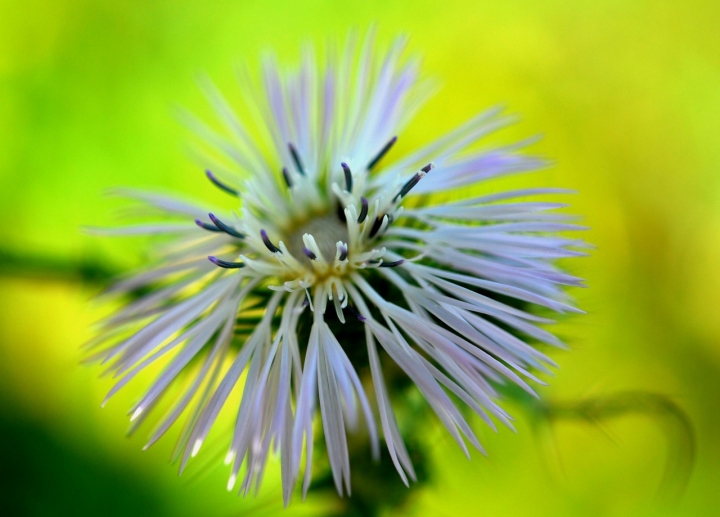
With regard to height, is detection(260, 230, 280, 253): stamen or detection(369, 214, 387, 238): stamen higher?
detection(260, 230, 280, 253): stamen

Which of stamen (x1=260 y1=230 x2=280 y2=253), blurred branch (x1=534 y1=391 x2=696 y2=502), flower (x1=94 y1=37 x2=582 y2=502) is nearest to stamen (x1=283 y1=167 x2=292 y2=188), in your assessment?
flower (x1=94 y1=37 x2=582 y2=502)

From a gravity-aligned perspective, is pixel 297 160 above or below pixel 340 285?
above

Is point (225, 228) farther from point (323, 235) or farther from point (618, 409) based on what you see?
point (618, 409)

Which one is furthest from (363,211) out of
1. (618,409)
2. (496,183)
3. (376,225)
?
(496,183)

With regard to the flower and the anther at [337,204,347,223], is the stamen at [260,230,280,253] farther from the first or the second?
the anther at [337,204,347,223]

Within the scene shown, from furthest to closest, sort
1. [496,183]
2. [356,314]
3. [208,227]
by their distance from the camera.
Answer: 1. [496,183]
2. [208,227]
3. [356,314]
